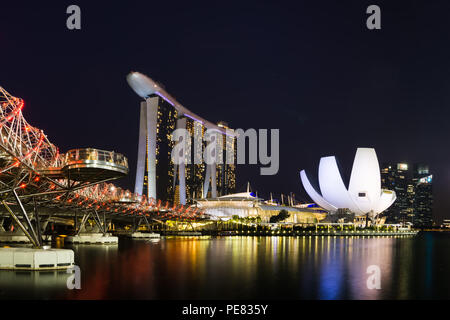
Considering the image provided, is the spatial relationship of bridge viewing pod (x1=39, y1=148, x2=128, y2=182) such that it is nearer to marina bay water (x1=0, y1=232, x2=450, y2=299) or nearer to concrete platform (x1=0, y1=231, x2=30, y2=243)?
marina bay water (x1=0, y1=232, x2=450, y2=299)

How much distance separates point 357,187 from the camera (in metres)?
97.2

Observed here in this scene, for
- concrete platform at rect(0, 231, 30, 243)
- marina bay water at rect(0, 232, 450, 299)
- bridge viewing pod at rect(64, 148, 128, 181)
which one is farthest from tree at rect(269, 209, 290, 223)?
bridge viewing pod at rect(64, 148, 128, 181)

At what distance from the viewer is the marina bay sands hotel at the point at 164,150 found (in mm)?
105375

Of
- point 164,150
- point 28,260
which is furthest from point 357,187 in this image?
point 28,260

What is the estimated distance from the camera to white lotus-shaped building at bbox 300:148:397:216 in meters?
94.6

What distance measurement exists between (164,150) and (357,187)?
149 feet

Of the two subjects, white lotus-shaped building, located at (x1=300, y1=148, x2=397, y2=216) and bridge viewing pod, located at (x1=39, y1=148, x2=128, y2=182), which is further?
white lotus-shaped building, located at (x1=300, y1=148, x2=397, y2=216)

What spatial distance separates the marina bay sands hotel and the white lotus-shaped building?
3532 centimetres

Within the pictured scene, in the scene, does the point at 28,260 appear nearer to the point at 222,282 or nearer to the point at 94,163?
the point at 94,163
